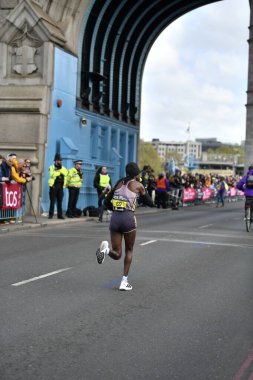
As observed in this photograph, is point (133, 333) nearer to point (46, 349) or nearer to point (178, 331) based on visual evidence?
point (178, 331)

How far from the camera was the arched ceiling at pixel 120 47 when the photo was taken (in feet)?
88.1

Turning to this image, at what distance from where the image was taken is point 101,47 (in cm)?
2847

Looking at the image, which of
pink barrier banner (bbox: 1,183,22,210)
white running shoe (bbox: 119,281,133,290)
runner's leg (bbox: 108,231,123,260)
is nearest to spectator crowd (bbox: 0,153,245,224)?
pink barrier banner (bbox: 1,183,22,210)

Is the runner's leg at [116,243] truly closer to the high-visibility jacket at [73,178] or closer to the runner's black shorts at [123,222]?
the runner's black shorts at [123,222]

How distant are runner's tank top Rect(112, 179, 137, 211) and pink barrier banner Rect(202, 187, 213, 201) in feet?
108

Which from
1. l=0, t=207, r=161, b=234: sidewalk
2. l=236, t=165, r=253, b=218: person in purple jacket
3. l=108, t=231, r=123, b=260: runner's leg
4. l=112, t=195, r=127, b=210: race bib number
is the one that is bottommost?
l=0, t=207, r=161, b=234: sidewalk

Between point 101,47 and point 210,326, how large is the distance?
23626mm

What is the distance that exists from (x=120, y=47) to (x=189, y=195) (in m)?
10.6

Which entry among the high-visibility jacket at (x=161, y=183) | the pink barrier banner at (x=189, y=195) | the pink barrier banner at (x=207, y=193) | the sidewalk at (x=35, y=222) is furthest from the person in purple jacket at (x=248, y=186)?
the pink barrier banner at (x=207, y=193)

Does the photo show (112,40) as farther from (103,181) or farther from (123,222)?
(123,222)

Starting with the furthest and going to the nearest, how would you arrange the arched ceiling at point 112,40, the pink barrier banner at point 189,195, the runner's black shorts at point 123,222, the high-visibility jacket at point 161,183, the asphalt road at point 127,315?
the pink barrier banner at point 189,195 → the high-visibility jacket at point 161,183 → the arched ceiling at point 112,40 → the runner's black shorts at point 123,222 → the asphalt road at point 127,315

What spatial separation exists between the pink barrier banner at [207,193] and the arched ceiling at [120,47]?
9.80 m

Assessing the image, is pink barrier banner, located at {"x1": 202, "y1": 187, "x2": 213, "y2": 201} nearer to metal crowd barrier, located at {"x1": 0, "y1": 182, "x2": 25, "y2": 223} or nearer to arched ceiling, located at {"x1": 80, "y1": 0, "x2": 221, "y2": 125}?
arched ceiling, located at {"x1": 80, "y1": 0, "x2": 221, "y2": 125}

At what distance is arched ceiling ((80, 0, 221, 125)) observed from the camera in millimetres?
26844
